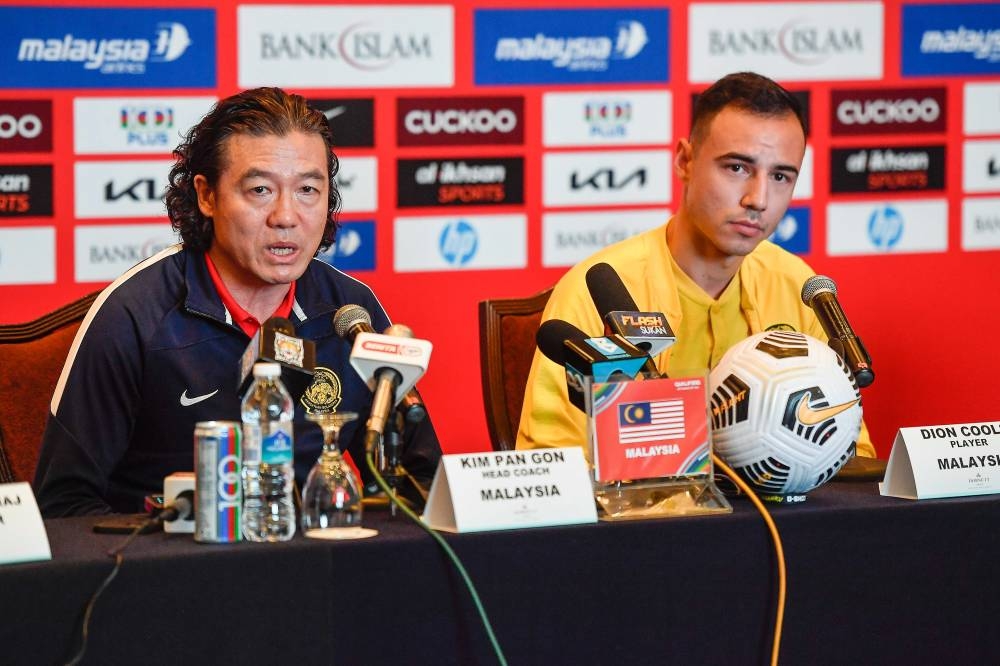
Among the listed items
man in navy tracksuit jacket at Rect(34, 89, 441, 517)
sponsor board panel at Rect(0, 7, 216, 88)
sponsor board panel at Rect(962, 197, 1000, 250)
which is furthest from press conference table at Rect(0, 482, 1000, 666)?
sponsor board panel at Rect(962, 197, 1000, 250)

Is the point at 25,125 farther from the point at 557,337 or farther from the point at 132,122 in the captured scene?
the point at 557,337

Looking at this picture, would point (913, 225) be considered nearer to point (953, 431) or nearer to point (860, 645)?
point (953, 431)

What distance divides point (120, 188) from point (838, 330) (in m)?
2.33

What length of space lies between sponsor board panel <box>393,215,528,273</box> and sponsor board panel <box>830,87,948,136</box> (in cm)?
107

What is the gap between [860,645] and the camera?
156 cm

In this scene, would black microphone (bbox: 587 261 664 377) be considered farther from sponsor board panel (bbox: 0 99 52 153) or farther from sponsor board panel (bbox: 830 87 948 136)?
sponsor board panel (bbox: 830 87 948 136)

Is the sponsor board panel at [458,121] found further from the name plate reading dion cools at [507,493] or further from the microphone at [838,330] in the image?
the name plate reading dion cools at [507,493]

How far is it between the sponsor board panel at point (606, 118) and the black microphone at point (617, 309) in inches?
78.0

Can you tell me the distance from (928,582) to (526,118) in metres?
2.30

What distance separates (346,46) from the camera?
3504mm

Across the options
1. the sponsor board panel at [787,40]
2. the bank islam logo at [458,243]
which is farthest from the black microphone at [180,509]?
the sponsor board panel at [787,40]

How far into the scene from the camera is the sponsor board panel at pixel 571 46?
142 inches

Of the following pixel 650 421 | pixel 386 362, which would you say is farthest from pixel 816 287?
pixel 386 362

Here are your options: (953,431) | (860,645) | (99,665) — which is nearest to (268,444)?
(99,665)
